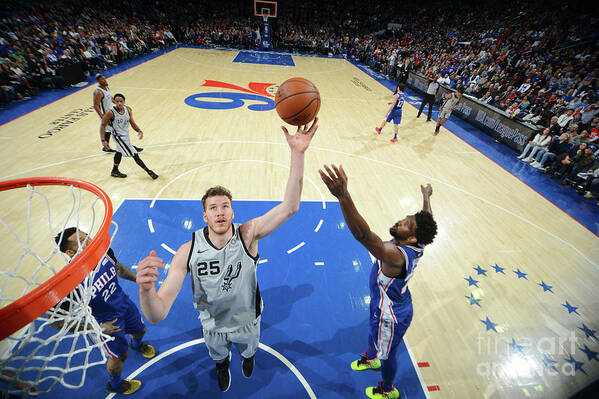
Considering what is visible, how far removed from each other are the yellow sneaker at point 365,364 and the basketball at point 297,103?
8.84 feet

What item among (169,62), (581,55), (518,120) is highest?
(581,55)

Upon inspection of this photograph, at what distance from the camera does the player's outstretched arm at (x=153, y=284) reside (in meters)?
1.41

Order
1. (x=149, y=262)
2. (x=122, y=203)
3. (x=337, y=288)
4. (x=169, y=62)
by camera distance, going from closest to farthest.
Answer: (x=149, y=262), (x=337, y=288), (x=122, y=203), (x=169, y=62)

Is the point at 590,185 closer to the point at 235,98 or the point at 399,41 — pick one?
the point at 235,98

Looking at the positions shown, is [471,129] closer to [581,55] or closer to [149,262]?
[581,55]

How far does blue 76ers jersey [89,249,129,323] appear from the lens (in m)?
2.22

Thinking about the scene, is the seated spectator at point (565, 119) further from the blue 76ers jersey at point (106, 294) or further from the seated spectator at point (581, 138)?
the blue 76ers jersey at point (106, 294)

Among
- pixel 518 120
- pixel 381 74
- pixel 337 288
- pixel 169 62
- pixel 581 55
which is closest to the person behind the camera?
pixel 337 288

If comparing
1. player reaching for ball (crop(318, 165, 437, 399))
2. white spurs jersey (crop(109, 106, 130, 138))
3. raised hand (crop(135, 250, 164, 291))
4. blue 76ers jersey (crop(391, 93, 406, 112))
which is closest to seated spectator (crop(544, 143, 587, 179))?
blue 76ers jersey (crop(391, 93, 406, 112))

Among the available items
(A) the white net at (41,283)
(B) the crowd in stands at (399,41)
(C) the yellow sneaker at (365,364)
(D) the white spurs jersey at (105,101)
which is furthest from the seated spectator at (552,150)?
(D) the white spurs jersey at (105,101)

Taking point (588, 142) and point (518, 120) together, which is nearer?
point (588, 142)

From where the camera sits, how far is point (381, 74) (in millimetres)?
18781

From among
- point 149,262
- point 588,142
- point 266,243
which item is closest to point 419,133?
point 588,142

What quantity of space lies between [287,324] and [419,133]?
8.51 meters
